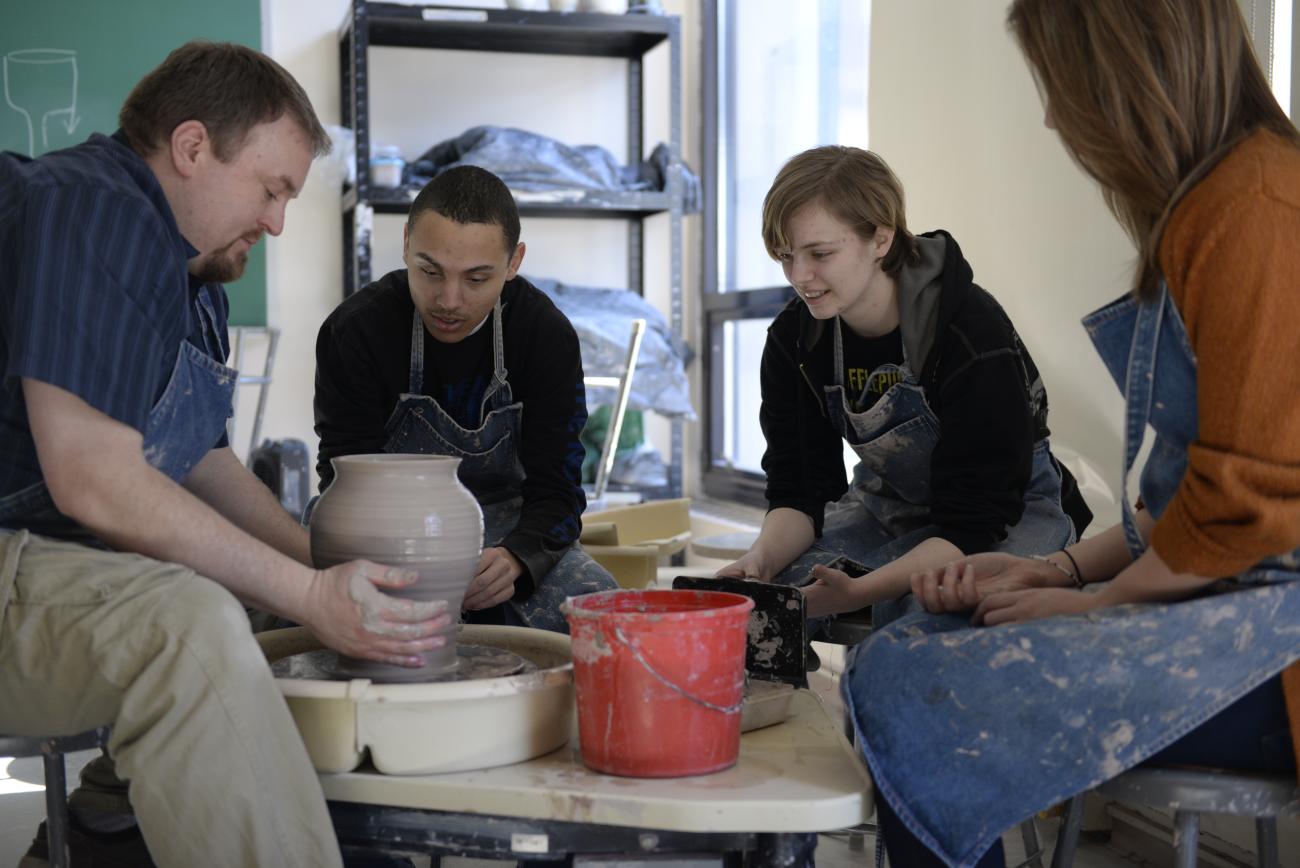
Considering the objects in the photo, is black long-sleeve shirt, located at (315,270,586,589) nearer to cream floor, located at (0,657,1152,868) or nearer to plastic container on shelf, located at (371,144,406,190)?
cream floor, located at (0,657,1152,868)

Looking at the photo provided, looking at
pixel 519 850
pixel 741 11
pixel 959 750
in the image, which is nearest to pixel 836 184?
pixel 959 750

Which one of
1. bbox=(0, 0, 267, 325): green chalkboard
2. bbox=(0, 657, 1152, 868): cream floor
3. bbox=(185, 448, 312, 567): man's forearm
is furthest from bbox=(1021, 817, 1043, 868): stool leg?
bbox=(0, 0, 267, 325): green chalkboard

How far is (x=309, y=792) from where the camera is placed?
1.30m

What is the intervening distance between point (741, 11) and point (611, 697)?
4.00 m

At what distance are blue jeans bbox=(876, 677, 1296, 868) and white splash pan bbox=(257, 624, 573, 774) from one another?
645mm

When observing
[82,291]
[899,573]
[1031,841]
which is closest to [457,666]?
[82,291]

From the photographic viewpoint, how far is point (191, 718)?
4.23 feet

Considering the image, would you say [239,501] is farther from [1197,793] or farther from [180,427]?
[1197,793]

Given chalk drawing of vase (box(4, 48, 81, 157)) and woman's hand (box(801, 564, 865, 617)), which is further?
chalk drawing of vase (box(4, 48, 81, 157))

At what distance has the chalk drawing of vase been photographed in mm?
4398

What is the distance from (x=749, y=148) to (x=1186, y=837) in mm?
3857

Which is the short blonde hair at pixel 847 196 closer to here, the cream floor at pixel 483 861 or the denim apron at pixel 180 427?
the cream floor at pixel 483 861

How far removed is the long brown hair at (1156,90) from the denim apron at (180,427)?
1064 millimetres

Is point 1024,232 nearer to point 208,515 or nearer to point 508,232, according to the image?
point 508,232
